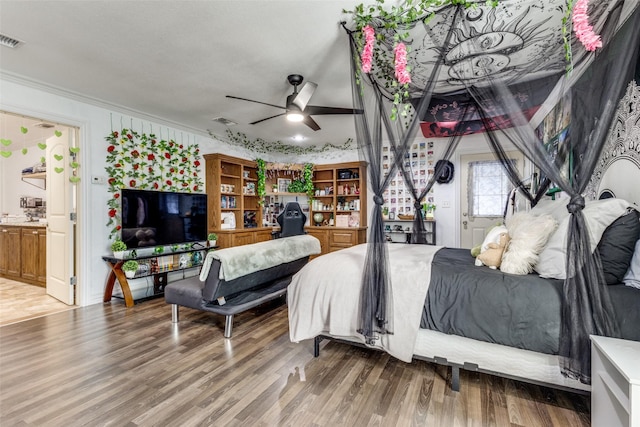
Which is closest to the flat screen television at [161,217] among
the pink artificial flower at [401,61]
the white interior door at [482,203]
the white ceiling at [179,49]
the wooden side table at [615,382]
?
the white ceiling at [179,49]

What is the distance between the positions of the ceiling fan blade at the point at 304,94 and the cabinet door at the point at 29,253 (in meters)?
4.77

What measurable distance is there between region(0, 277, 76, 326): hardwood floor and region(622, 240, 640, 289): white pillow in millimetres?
5076

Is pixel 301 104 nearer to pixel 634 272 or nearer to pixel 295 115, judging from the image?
pixel 295 115

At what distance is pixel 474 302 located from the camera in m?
1.76

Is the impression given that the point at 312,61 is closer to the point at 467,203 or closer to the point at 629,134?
the point at 629,134

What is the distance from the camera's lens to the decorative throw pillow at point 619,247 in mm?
1560

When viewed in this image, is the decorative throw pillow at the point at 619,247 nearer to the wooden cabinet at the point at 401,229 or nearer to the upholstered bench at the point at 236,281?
the upholstered bench at the point at 236,281

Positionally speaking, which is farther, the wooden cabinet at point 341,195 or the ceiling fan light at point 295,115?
the wooden cabinet at point 341,195

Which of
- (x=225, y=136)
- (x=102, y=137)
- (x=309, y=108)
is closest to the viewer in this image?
(x=309, y=108)

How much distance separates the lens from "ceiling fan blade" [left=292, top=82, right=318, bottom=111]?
9.53ft

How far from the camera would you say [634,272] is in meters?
1.57

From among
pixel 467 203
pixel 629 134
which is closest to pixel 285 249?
pixel 629 134

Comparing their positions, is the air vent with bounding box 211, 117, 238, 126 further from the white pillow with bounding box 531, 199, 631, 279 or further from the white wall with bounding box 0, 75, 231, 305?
→ the white pillow with bounding box 531, 199, 631, 279

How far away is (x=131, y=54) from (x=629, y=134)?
380 centimetres
